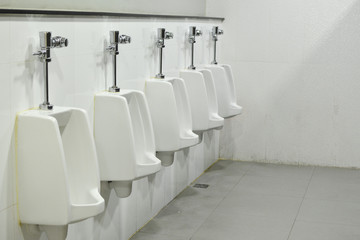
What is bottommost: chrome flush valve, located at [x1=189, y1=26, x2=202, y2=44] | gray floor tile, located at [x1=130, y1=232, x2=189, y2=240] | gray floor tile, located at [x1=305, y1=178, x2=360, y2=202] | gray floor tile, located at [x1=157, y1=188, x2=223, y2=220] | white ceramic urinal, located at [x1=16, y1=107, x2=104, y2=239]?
gray floor tile, located at [x1=130, y1=232, x2=189, y2=240]

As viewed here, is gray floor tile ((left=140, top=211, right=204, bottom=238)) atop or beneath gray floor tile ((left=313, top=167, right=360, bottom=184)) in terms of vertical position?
beneath

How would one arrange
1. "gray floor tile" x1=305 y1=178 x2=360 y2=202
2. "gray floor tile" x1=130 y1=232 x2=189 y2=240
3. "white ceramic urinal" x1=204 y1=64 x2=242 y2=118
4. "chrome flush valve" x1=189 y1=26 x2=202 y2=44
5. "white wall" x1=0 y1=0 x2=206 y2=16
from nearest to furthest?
"white wall" x1=0 y1=0 x2=206 y2=16 → "gray floor tile" x1=130 y1=232 x2=189 y2=240 → "chrome flush valve" x1=189 y1=26 x2=202 y2=44 → "gray floor tile" x1=305 y1=178 x2=360 y2=202 → "white ceramic urinal" x1=204 y1=64 x2=242 y2=118

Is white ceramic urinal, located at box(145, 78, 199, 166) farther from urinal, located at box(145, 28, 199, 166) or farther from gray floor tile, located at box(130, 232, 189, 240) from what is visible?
gray floor tile, located at box(130, 232, 189, 240)

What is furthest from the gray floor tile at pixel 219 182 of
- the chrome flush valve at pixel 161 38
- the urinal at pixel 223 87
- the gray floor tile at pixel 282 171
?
the chrome flush valve at pixel 161 38

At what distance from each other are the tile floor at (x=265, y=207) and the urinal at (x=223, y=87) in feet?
1.79

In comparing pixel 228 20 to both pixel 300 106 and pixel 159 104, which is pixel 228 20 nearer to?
pixel 300 106

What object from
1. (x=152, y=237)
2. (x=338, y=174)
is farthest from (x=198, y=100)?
(x=338, y=174)

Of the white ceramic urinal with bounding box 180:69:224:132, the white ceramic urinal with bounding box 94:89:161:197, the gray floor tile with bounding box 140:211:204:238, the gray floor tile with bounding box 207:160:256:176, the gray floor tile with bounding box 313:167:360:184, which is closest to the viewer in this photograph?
the white ceramic urinal with bounding box 94:89:161:197

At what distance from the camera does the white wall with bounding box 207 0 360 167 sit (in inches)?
193

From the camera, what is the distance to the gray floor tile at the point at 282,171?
4.77 metres

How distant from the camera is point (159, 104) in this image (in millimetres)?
3326

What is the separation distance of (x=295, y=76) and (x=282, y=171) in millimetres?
834

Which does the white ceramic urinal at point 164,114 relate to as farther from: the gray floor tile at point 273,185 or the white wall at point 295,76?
the white wall at point 295,76

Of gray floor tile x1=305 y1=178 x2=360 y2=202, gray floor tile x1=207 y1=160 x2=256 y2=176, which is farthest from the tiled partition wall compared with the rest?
gray floor tile x1=305 y1=178 x2=360 y2=202
